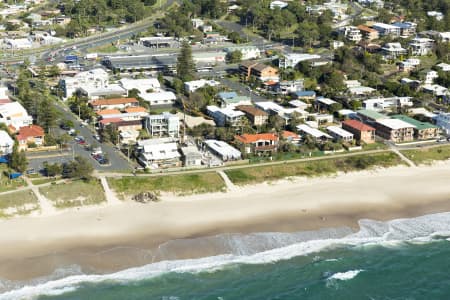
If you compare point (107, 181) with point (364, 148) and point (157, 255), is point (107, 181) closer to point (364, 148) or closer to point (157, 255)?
point (157, 255)

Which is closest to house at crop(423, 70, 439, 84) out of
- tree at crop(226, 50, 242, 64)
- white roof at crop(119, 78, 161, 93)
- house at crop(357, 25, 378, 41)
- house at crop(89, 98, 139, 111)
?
house at crop(357, 25, 378, 41)

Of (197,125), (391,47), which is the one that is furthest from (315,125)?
(391,47)

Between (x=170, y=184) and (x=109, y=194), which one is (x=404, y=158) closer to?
(x=170, y=184)

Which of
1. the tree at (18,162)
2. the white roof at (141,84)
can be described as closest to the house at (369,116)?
the white roof at (141,84)

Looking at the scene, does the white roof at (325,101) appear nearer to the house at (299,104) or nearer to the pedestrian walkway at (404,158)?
the house at (299,104)

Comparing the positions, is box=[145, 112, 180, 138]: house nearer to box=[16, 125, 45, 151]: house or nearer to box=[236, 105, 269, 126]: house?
box=[236, 105, 269, 126]: house

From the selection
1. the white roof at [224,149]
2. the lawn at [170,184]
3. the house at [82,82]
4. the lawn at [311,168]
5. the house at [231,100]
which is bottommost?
the lawn at [311,168]

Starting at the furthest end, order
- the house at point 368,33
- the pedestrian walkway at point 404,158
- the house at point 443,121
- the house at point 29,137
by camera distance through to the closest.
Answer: the house at point 368,33
the house at point 443,121
the house at point 29,137
the pedestrian walkway at point 404,158
